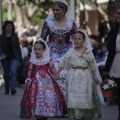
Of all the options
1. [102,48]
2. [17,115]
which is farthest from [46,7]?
[17,115]

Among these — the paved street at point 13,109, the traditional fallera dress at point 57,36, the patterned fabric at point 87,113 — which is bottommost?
→ the paved street at point 13,109

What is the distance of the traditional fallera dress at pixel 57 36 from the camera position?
12.1 m

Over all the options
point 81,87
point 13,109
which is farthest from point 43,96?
point 13,109

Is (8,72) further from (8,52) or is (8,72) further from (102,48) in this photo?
(102,48)

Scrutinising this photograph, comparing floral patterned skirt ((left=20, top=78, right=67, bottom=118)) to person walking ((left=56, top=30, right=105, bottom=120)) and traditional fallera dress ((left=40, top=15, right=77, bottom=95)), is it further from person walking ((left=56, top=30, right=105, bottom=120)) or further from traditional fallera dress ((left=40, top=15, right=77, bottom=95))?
traditional fallera dress ((left=40, top=15, right=77, bottom=95))

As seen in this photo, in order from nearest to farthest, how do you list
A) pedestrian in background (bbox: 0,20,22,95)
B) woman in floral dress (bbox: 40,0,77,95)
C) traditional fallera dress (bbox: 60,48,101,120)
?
traditional fallera dress (bbox: 60,48,101,120)
woman in floral dress (bbox: 40,0,77,95)
pedestrian in background (bbox: 0,20,22,95)

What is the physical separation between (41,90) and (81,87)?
822 millimetres

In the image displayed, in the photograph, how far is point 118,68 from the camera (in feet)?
37.4

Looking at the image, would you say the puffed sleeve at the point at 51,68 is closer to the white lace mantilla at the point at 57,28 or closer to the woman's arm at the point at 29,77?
the woman's arm at the point at 29,77

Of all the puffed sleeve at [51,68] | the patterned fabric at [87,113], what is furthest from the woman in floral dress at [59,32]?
the patterned fabric at [87,113]

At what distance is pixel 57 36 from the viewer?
1213 cm

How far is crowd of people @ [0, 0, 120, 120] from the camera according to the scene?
35.8 ft

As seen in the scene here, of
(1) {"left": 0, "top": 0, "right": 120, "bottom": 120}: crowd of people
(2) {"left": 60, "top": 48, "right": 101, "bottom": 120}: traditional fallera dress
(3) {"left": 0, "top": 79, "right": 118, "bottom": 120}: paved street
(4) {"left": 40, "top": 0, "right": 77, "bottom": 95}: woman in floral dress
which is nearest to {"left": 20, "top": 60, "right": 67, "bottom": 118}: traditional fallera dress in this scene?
(1) {"left": 0, "top": 0, "right": 120, "bottom": 120}: crowd of people

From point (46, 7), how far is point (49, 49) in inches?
562
